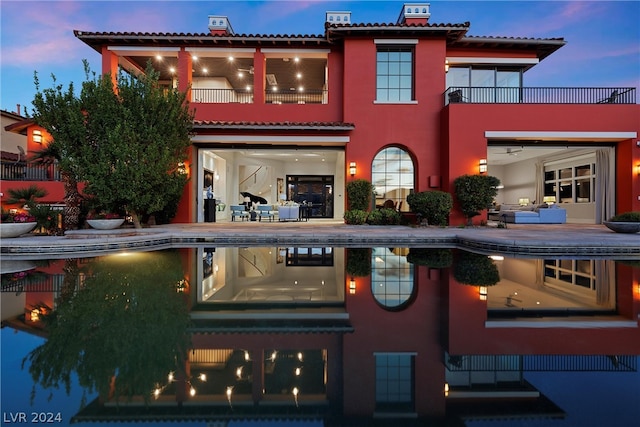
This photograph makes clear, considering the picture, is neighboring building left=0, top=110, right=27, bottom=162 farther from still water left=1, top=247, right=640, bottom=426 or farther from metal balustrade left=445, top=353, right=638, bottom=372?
metal balustrade left=445, top=353, right=638, bottom=372

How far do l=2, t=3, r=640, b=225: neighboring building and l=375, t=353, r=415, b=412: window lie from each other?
10.9 m

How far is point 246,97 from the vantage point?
17.2 meters

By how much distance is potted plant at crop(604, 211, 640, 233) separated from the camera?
371 inches

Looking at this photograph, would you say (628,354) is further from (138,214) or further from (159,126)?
(138,214)

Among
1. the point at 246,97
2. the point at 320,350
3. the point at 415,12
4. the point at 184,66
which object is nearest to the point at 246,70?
the point at 246,97

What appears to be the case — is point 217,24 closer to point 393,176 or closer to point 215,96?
point 215,96

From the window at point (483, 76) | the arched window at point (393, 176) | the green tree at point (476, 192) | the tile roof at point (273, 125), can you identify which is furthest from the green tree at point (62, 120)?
the window at point (483, 76)

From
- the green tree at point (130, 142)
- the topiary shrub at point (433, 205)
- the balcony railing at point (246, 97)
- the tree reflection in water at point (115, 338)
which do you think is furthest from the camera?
the balcony railing at point (246, 97)

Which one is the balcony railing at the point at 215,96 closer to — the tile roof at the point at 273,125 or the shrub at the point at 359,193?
the tile roof at the point at 273,125

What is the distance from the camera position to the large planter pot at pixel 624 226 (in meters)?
9.41

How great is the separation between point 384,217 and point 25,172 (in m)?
15.2

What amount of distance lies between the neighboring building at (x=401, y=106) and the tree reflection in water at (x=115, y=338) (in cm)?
977

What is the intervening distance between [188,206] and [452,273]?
11494 millimetres

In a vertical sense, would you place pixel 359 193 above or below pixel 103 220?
above
